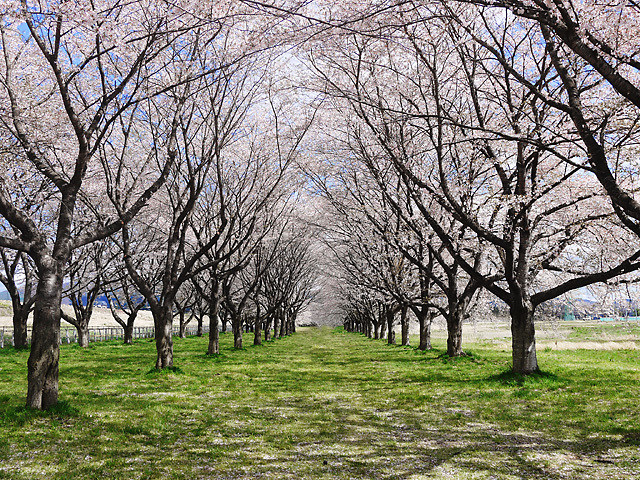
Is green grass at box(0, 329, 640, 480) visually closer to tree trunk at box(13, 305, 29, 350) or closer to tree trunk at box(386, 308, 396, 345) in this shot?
tree trunk at box(13, 305, 29, 350)

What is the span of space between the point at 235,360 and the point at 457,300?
36.1 ft

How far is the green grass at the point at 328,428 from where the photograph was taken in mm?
6270

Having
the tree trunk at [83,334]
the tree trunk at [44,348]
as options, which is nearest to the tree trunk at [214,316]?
the tree trunk at [83,334]

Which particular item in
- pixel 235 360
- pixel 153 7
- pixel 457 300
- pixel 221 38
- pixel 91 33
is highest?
pixel 221 38

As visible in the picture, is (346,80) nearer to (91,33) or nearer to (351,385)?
(91,33)

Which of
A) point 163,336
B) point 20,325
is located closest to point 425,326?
point 163,336

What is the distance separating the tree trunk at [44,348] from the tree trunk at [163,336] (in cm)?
671

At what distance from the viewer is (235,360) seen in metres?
21.8

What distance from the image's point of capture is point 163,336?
642 inches

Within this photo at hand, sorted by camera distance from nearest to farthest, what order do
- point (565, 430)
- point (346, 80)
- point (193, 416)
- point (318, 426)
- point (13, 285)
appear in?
1. point (565, 430)
2. point (318, 426)
3. point (193, 416)
4. point (346, 80)
5. point (13, 285)

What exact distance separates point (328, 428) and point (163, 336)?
31.9ft

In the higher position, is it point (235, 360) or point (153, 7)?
point (153, 7)

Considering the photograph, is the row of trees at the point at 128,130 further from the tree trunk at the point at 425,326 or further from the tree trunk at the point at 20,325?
the tree trunk at the point at 425,326

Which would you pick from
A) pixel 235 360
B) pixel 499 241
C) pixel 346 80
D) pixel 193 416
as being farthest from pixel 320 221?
pixel 193 416
